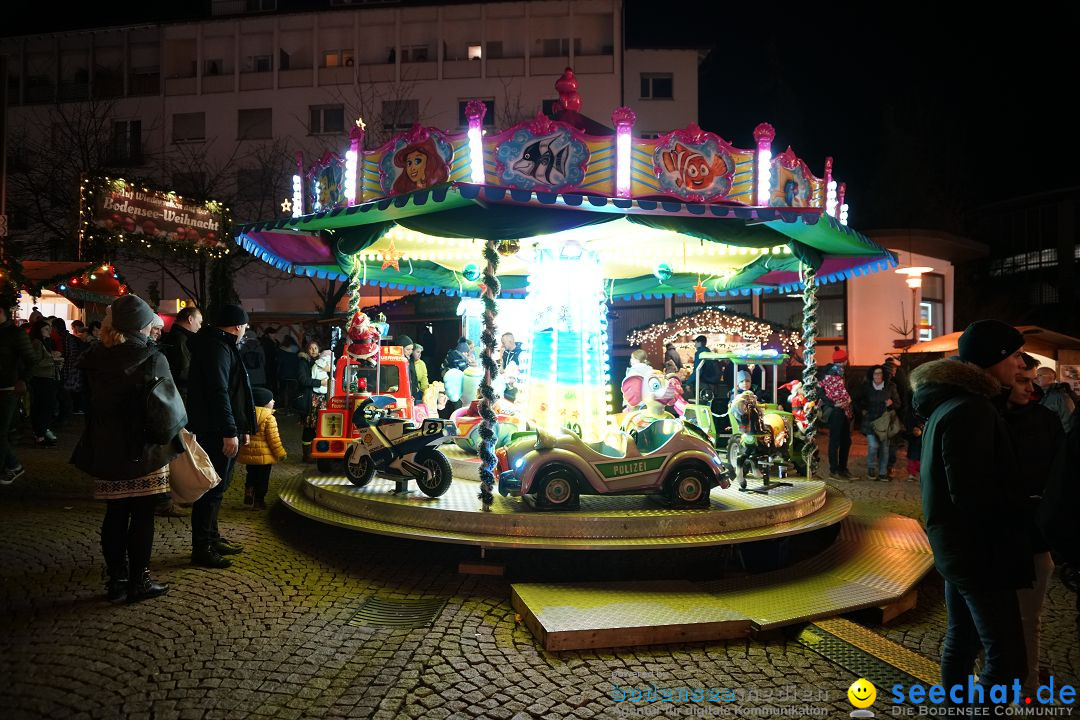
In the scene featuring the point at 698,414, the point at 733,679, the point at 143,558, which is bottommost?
the point at 733,679

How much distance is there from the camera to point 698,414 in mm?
9688

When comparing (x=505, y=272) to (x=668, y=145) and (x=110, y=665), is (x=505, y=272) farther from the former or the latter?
(x=110, y=665)

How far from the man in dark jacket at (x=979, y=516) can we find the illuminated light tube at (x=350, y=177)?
5.85 metres

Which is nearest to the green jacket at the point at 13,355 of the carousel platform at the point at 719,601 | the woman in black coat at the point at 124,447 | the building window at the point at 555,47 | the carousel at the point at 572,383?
the carousel at the point at 572,383

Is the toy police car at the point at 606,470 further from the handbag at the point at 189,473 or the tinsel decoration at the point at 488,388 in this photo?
the handbag at the point at 189,473

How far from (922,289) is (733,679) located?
69.3 feet

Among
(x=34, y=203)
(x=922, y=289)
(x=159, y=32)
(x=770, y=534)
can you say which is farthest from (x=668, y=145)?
(x=159, y=32)

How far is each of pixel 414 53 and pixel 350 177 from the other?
2645 cm

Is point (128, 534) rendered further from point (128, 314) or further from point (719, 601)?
point (719, 601)

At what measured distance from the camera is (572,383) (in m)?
8.26

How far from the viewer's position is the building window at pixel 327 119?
30.5 meters

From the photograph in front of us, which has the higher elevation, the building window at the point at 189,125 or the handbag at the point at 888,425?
the building window at the point at 189,125

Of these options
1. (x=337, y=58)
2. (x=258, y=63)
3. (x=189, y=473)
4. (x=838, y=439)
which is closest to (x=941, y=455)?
(x=189, y=473)

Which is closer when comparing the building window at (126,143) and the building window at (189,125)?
the building window at (126,143)
